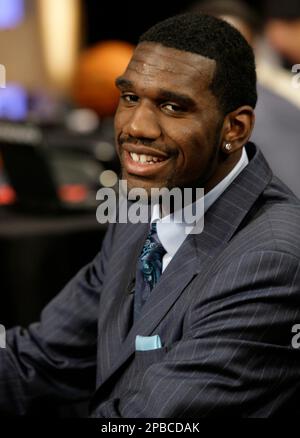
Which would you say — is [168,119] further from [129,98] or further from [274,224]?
[274,224]

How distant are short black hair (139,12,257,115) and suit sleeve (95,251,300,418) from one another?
12.5 inches

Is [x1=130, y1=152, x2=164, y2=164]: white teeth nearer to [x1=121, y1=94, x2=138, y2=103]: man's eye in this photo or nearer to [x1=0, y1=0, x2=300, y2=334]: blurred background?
[x1=121, y1=94, x2=138, y2=103]: man's eye

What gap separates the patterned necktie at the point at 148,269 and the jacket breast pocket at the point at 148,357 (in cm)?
12

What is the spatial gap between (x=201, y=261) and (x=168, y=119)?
273mm

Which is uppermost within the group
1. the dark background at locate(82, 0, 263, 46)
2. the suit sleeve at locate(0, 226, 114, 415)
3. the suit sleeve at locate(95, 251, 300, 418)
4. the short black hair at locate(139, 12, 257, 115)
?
the short black hair at locate(139, 12, 257, 115)

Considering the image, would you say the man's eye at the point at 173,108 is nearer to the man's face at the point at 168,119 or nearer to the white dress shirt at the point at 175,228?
the man's face at the point at 168,119

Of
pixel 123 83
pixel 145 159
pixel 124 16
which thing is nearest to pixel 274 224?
pixel 145 159

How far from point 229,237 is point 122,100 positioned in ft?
1.10

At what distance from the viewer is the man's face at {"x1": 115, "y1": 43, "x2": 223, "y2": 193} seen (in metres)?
1.55

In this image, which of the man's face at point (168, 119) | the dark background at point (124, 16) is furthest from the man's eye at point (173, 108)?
the dark background at point (124, 16)

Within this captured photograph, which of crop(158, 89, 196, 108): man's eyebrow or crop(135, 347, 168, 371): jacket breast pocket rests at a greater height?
crop(158, 89, 196, 108): man's eyebrow

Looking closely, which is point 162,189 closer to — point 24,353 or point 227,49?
point 227,49

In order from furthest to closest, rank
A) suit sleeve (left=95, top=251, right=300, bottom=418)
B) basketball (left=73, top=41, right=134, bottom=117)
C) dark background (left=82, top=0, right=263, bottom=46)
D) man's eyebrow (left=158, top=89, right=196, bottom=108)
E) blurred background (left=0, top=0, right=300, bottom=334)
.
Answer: dark background (left=82, top=0, right=263, bottom=46) < basketball (left=73, top=41, right=134, bottom=117) < blurred background (left=0, top=0, right=300, bottom=334) < man's eyebrow (left=158, top=89, right=196, bottom=108) < suit sleeve (left=95, top=251, right=300, bottom=418)

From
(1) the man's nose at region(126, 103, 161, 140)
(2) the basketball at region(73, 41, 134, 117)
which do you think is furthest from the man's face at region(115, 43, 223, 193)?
(2) the basketball at region(73, 41, 134, 117)
